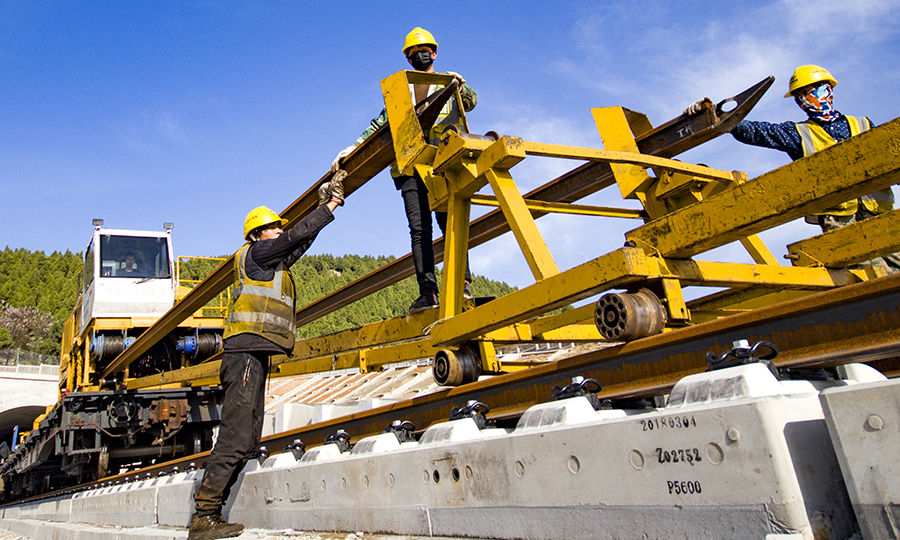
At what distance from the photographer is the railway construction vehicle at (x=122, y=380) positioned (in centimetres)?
870

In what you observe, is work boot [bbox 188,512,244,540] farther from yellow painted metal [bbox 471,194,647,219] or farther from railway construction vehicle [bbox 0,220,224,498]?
railway construction vehicle [bbox 0,220,224,498]

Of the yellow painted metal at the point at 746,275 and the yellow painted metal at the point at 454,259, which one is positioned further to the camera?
the yellow painted metal at the point at 454,259

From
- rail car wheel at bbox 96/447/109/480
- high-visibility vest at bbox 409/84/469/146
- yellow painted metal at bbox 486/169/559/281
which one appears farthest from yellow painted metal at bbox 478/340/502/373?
rail car wheel at bbox 96/447/109/480

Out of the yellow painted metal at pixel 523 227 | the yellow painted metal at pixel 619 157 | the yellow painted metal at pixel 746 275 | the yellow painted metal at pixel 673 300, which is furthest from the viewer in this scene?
the yellow painted metal at pixel 619 157

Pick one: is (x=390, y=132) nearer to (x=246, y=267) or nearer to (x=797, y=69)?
(x=246, y=267)

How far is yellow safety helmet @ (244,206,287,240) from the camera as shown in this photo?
4551 mm

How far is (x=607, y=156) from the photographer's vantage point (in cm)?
360

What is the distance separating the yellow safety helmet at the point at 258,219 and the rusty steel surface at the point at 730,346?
1919 mm

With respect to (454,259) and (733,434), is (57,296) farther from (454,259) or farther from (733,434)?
(733,434)

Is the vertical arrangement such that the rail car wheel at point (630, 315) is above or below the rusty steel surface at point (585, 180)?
below

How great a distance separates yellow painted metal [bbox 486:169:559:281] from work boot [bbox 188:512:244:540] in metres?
2.43

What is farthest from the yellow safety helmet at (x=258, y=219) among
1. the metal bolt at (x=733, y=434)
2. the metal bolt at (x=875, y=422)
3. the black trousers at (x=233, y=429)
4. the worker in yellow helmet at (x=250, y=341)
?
the metal bolt at (x=875, y=422)

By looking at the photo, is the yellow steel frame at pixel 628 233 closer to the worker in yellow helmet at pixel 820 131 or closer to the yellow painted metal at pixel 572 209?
the yellow painted metal at pixel 572 209

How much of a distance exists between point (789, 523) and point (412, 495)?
5.47 ft
